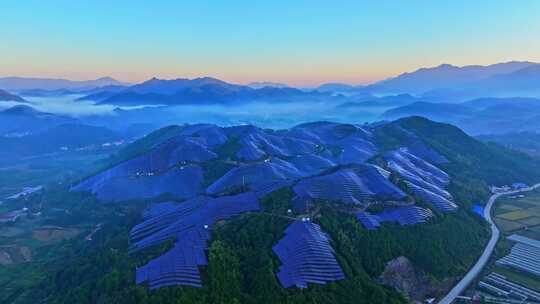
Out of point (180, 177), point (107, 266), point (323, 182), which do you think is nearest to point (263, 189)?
point (323, 182)

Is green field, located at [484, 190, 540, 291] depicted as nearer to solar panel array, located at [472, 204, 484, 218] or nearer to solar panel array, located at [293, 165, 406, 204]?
solar panel array, located at [472, 204, 484, 218]

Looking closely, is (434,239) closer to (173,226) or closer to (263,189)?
(263,189)

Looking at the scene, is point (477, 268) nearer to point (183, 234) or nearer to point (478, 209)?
point (478, 209)

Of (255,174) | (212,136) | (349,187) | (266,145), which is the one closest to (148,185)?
(255,174)

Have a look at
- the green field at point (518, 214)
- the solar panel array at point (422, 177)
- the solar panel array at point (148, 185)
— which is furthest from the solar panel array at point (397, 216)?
the solar panel array at point (148, 185)

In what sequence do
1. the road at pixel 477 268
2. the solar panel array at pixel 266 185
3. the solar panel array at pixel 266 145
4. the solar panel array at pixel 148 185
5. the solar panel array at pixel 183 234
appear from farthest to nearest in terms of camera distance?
the solar panel array at pixel 266 145
the solar panel array at pixel 148 185
the road at pixel 477 268
the solar panel array at pixel 266 185
the solar panel array at pixel 183 234

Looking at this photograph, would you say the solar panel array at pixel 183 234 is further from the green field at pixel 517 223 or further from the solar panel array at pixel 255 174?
the green field at pixel 517 223
